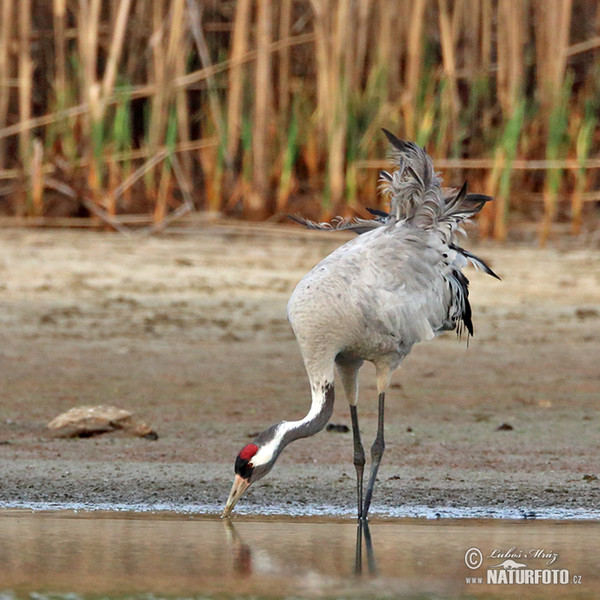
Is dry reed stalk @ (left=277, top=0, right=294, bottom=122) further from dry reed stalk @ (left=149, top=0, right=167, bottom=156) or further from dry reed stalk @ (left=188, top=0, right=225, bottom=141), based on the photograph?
dry reed stalk @ (left=149, top=0, right=167, bottom=156)

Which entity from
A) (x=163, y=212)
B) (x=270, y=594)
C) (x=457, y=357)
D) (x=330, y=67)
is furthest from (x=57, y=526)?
(x=330, y=67)

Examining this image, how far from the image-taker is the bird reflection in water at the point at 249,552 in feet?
13.7

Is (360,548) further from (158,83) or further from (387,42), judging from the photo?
(387,42)

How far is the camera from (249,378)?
24.0 ft

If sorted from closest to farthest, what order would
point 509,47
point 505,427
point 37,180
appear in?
point 505,427, point 37,180, point 509,47

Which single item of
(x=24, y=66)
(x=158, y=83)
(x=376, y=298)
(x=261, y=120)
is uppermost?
(x=24, y=66)

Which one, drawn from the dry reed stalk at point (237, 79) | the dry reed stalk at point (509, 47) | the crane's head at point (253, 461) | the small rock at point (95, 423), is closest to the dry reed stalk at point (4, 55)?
the dry reed stalk at point (237, 79)

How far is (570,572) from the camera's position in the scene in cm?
414

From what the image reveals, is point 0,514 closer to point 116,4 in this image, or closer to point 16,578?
point 16,578

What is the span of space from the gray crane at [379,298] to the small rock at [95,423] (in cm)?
112

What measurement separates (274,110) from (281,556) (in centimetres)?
803

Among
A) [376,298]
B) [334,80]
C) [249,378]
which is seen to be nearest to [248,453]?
[376,298]

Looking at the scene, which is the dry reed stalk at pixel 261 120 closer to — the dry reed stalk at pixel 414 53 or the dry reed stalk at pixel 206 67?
the dry reed stalk at pixel 206 67

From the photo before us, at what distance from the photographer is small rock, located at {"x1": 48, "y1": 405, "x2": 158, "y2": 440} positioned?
20.2 ft
